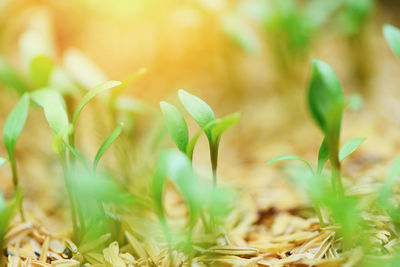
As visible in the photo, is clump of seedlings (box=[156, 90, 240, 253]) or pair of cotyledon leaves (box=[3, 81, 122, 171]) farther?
pair of cotyledon leaves (box=[3, 81, 122, 171])

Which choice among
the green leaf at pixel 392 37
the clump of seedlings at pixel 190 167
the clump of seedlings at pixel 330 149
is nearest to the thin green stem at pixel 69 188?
the clump of seedlings at pixel 190 167

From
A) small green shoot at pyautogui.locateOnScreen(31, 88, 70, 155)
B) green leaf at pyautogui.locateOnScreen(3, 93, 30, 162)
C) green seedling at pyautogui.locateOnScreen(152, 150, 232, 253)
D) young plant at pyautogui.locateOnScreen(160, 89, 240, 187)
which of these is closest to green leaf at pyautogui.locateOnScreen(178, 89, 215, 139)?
young plant at pyautogui.locateOnScreen(160, 89, 240, 187)

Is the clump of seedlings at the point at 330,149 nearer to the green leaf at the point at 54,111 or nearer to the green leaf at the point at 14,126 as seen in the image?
the green leaf at the point at 54,111

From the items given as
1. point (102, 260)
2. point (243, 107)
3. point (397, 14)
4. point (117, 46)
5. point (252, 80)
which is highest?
point (397, 14)

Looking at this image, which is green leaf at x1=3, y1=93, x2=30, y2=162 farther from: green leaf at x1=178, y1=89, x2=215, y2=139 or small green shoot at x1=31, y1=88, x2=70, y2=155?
green leaf at x1=178, y1=89, x2=215, y2=139

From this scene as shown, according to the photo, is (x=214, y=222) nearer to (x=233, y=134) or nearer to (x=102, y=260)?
(x=102, y=260)

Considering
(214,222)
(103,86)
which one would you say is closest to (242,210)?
(214,222)

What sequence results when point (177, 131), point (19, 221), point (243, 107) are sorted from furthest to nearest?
1. point (243, 107)
2. point (19, 221)
3. point (177, 131)
